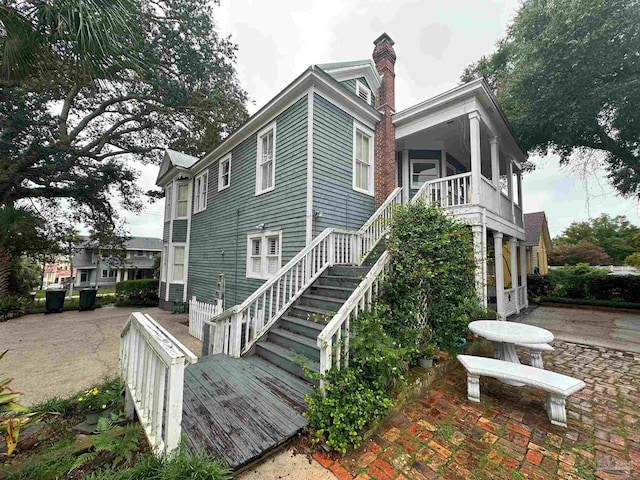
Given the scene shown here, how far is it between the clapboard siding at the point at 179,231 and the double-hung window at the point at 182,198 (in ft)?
1.44

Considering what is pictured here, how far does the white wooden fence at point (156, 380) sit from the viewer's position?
196 cm

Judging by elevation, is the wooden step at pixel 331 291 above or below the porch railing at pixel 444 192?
below

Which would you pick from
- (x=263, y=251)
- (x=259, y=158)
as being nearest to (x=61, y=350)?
(x=263, y=251)

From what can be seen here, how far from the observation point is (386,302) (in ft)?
13.1

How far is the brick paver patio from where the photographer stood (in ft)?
7.33

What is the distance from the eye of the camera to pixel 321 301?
4.88 meters

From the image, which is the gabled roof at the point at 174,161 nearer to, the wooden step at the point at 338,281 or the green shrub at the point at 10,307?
the green shrub at the point at 10,307

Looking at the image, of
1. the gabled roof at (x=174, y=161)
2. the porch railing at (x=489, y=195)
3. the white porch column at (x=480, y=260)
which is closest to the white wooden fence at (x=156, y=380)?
the white porch column at (x=480, y=260)

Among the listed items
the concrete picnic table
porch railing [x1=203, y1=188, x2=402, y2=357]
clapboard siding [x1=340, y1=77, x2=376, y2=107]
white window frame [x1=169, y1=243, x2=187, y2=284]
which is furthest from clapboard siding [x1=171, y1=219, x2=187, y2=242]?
the concrete picnic table

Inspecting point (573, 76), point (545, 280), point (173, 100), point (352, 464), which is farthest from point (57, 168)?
point (545, 280)

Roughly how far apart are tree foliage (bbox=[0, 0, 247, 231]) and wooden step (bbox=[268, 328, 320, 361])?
7.67 m

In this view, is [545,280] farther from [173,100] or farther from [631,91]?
[173,100]

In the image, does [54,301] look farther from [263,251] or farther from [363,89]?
[363,89]

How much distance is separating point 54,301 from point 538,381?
1704 cm
